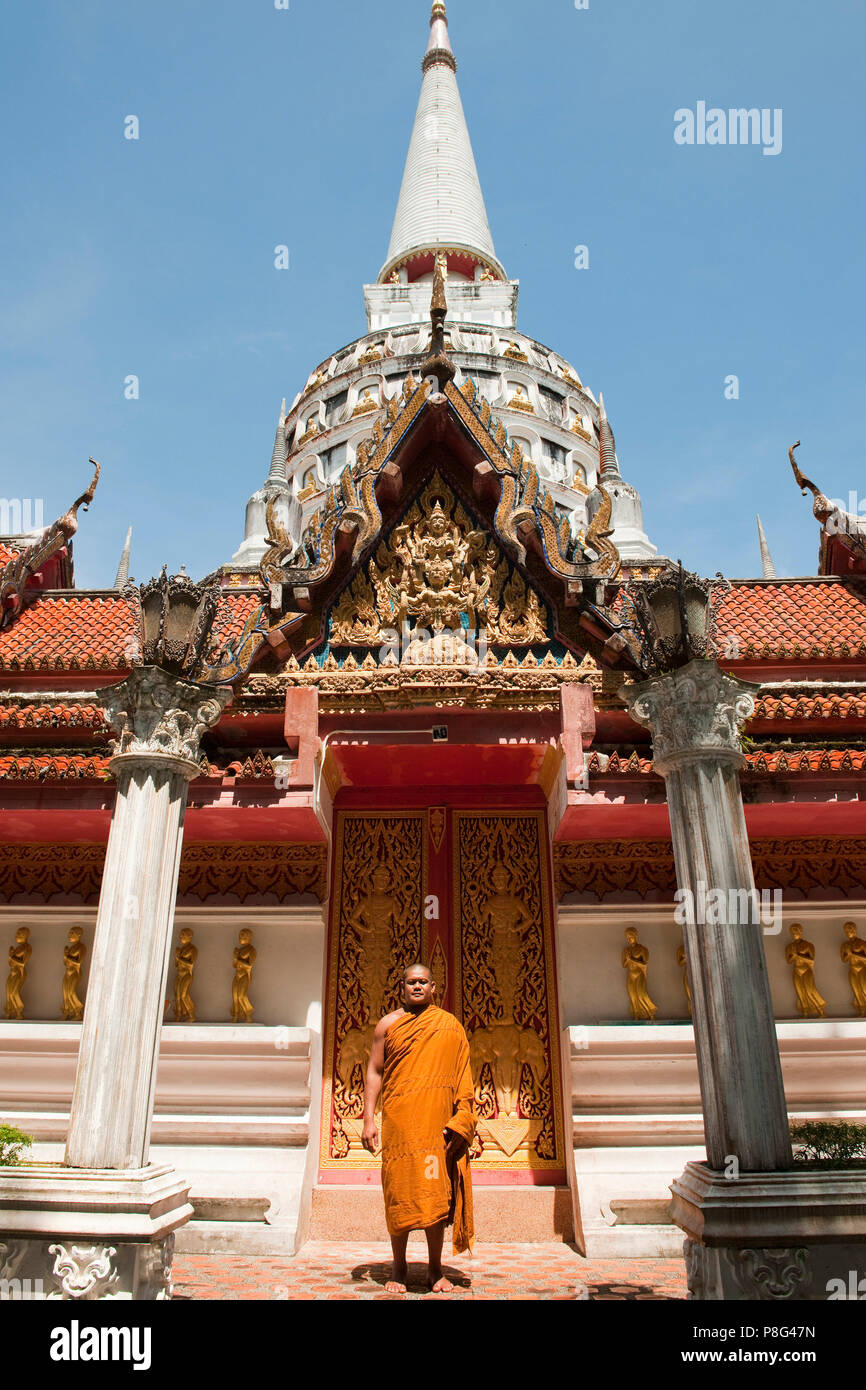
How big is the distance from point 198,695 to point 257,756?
1.63 meters

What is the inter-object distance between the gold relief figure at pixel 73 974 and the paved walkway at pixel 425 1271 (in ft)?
8.31

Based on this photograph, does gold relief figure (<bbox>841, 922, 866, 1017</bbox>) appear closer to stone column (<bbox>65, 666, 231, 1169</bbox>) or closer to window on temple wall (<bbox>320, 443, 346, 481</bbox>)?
stone column (<bbox>65, 666, 231, 1169</bbox>)

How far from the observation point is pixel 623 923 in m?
9.30

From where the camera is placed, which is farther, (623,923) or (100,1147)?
(623,923)

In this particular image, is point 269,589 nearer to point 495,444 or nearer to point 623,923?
point 495,444

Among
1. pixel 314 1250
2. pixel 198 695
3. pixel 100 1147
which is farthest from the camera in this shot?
pixel 314 1250

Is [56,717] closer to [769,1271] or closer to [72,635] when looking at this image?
[72,635]

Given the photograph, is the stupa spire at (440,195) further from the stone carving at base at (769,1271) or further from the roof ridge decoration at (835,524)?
the stone carving at base at (769,1271)

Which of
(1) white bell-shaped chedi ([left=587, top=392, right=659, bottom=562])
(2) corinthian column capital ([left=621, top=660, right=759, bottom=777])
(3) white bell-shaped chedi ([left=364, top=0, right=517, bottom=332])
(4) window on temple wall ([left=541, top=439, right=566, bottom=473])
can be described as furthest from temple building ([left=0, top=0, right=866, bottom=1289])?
(3) white bell-shaped chedi ([left=364, top=0, right=517, bottom=332])

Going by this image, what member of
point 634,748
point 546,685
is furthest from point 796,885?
point 546,685

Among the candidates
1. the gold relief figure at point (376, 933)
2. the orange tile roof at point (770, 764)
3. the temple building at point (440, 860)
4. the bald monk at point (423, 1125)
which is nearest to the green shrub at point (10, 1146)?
the temple building at point (440, 860)

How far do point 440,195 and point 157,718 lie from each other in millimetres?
46639

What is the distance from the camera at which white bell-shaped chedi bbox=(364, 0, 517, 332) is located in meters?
40.6

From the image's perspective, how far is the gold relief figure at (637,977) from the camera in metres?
8.96
